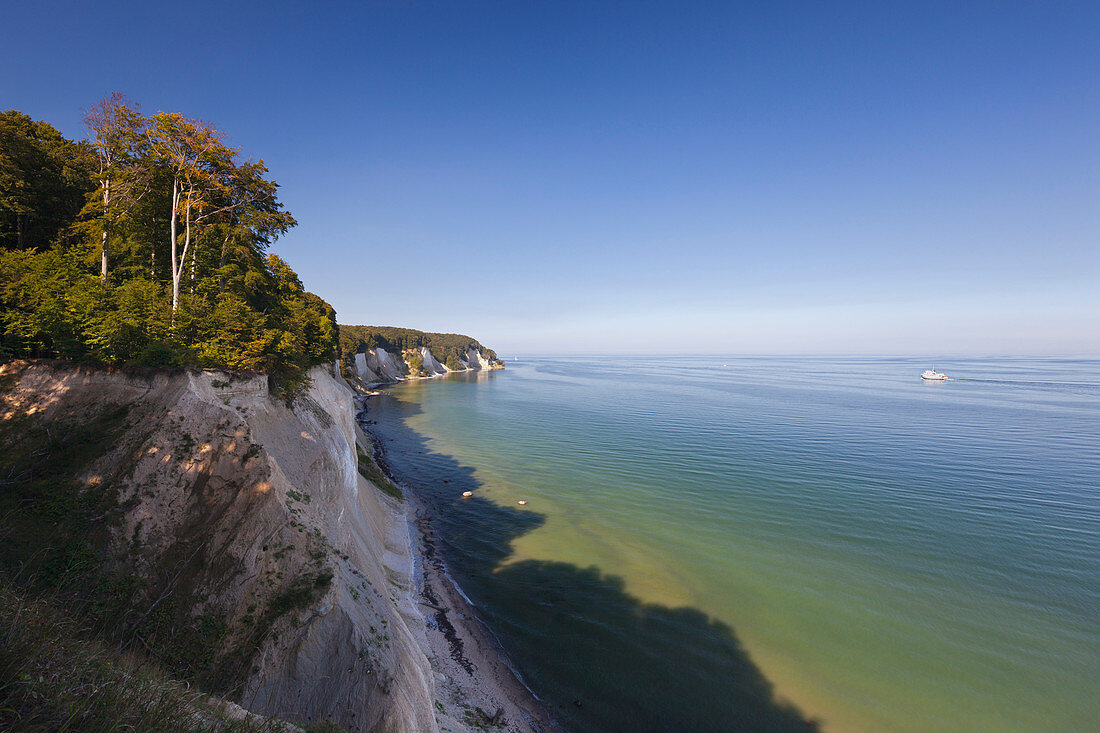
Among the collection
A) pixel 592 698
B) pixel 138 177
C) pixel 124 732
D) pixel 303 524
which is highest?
pixel 138 177

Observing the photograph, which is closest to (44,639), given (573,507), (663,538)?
(663,538)

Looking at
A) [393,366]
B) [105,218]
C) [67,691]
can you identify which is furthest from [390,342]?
[67,691]

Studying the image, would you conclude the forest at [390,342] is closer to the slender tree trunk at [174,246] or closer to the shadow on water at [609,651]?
the slender tree trunk at [174,246]

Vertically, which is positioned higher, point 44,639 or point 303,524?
point 44,639

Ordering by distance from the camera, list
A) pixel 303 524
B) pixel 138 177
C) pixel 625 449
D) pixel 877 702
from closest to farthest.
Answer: pixel 303 524
pixel 877 702
pixel 138 177
pixel 625 449

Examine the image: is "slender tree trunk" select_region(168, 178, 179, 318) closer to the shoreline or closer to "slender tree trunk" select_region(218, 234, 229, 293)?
"slender tree trunk" select_region(218, 234, 229, 293)

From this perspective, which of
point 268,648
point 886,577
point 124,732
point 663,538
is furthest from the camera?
point 663,538

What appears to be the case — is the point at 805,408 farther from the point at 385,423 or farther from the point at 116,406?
the point at 116,406

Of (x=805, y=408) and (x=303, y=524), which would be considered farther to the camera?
(x=805, y=408)
